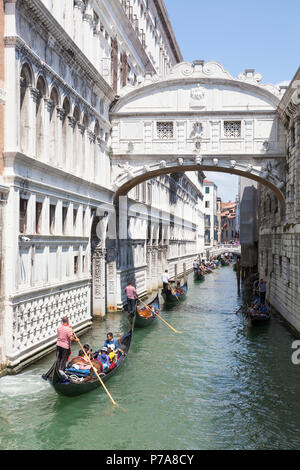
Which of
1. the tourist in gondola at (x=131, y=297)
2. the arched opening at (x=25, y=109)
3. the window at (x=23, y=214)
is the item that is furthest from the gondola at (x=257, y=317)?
the arched opening at (x=25, y=109)

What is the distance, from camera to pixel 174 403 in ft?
30.8

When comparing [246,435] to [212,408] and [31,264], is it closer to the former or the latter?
[212,408]

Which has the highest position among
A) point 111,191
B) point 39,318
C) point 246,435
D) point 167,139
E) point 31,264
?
point 167,139

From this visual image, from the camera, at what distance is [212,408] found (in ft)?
30.0

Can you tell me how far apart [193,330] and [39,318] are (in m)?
6.26

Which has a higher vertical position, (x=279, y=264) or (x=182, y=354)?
(x=279, y=264)

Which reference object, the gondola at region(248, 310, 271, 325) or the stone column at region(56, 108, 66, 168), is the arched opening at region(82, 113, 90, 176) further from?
the gondola at region(248, 310, 271, 325)

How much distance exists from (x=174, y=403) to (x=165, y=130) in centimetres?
1011

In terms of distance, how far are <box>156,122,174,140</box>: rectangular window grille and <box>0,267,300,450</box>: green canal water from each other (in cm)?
665

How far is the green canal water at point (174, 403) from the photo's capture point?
7.71 metres

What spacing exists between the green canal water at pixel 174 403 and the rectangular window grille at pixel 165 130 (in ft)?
21.8

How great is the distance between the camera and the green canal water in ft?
25.3

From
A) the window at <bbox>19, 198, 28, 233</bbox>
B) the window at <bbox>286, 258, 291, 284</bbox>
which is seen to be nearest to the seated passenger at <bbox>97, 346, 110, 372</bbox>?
the window at <bbox>19, 198, 28, 233</bbox>
